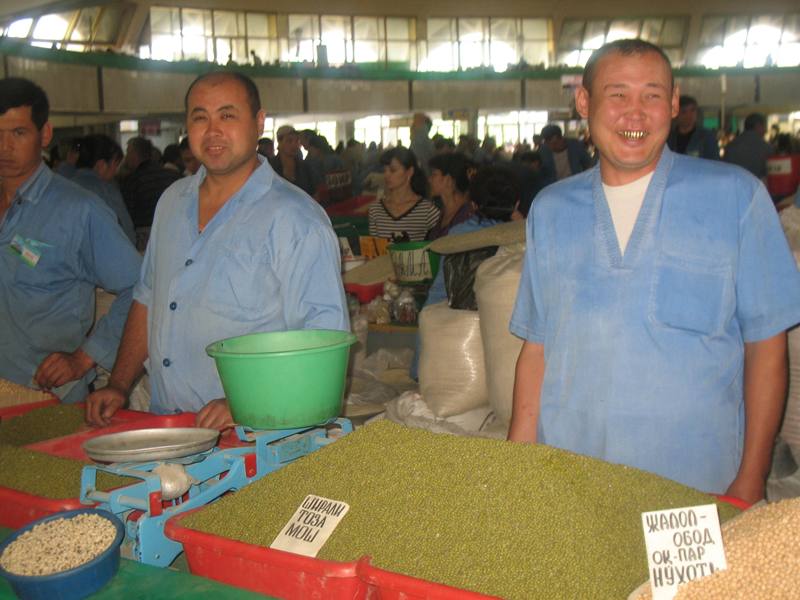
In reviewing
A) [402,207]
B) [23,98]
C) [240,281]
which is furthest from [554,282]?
[402,207]

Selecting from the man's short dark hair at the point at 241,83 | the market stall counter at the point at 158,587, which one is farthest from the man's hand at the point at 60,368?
the market stall counter at the point at 158,587

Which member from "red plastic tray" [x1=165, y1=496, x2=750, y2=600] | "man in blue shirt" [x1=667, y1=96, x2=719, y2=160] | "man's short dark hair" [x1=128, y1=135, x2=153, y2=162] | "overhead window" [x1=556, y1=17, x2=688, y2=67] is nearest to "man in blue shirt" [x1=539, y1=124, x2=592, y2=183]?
"man in blue shirt" [x1=667, y1=96, x2=719, y2=160]

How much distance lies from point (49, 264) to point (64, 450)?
81 cm

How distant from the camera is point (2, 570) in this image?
3.89 ft

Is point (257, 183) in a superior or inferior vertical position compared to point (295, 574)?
superior

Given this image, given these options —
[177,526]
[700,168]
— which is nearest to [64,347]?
[177,526]

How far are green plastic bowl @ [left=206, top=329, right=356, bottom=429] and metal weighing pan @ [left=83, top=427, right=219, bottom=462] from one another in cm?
8

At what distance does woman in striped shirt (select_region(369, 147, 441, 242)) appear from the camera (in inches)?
208

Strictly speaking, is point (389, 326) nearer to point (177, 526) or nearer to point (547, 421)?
point (547, 421)

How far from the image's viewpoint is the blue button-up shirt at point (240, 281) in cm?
182

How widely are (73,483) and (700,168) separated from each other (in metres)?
1.22

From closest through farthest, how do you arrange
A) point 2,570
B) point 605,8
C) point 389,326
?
point 2,570, point 389,326, point 605,8

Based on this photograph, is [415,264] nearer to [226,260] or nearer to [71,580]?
[226,260]

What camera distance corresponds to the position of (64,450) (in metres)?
1.73
